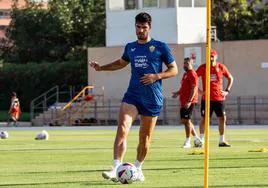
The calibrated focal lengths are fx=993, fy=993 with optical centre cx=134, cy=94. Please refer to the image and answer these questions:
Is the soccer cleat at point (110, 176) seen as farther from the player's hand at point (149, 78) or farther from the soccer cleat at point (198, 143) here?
the soccer cleat at point (198, 143)

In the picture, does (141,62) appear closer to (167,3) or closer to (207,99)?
(207,99)

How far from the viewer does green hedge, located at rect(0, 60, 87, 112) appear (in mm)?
67938

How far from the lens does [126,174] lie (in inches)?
557

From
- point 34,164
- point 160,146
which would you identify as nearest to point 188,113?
point 160,146

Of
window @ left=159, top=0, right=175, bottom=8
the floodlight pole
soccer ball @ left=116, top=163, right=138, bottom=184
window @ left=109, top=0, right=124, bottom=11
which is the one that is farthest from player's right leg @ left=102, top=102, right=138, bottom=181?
window @ left=109, top=0, right=124, bottom=11

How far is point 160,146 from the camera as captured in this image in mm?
25969

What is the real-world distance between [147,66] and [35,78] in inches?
2150

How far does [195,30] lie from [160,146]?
31562mm

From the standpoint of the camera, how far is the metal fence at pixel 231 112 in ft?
172

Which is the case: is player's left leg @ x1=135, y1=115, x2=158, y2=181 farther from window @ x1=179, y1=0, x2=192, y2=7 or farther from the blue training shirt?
window @ x1=179, y1=0, x2=192, y2=7

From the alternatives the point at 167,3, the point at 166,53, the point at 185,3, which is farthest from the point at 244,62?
the point at 166,53

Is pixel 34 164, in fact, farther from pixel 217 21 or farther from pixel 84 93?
pixel 217 21

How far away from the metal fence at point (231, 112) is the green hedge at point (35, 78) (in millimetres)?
11417

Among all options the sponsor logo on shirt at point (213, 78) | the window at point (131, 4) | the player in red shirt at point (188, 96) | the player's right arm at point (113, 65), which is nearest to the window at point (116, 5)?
the window at point (131, 4)
